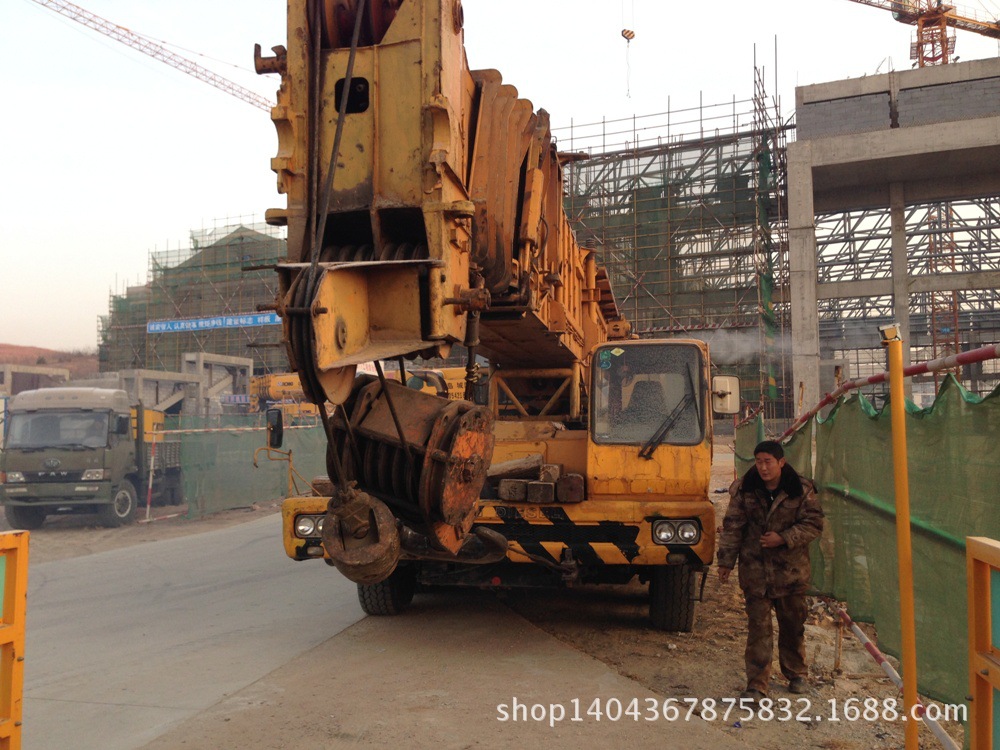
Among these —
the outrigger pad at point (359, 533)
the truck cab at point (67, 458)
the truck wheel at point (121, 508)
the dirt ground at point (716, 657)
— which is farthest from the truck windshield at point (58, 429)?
the outrigger pad at point (359, 533)

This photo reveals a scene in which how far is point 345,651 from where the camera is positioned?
579 cm

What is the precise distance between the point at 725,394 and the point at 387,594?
329cm

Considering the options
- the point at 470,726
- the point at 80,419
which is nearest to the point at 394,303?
the point at 470,726

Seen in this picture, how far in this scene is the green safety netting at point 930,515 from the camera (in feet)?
10.9

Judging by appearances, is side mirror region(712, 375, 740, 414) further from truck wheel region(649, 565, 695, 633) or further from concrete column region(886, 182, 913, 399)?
concrete column region(886, 182, 913, 399)

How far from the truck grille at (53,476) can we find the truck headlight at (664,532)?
1249 cm

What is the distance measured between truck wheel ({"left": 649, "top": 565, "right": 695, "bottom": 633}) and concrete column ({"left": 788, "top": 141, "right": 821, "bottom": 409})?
22.0 m

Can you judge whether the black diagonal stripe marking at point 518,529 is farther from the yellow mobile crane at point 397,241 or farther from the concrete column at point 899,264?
the concrete column at point 899,264

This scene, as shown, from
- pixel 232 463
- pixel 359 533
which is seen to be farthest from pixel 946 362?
pixel 232 463

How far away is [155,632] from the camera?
660 centimetres

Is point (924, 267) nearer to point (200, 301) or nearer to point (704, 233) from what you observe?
point (704, 233)

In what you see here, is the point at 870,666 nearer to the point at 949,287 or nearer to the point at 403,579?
the point at 403,579

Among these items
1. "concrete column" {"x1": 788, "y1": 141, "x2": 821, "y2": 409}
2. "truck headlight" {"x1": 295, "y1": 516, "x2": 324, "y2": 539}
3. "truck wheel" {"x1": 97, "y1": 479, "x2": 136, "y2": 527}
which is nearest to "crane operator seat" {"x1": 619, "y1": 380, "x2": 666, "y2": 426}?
"truck headlight" {"x1": 295, "y1": 516, "x2": 324, "y2": 539}

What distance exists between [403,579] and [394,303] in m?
4.12
